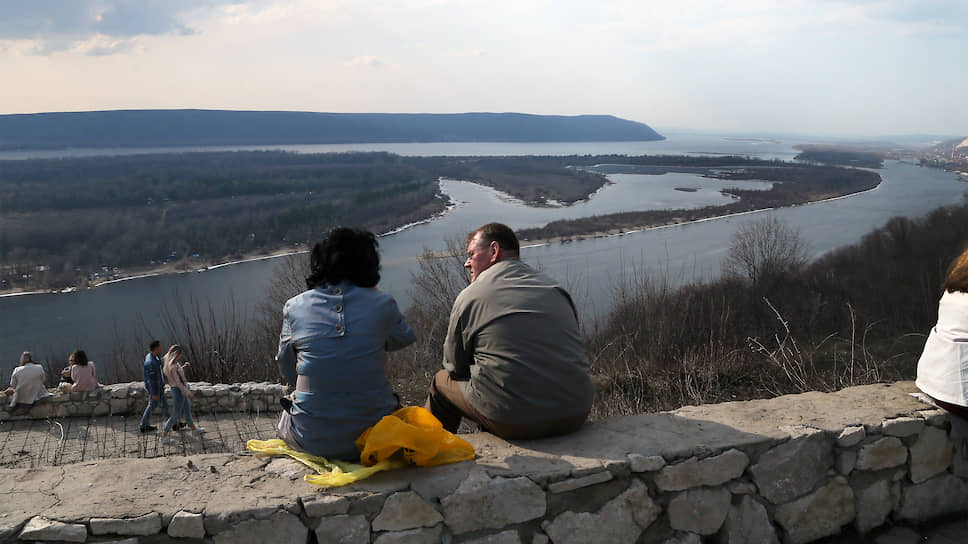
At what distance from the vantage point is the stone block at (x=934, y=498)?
3.18 m

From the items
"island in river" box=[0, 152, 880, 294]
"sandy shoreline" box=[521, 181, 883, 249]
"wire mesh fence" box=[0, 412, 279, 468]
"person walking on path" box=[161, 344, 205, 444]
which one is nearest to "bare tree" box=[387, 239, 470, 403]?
"wire mesh fence" box=[0, 412, 279, 468]

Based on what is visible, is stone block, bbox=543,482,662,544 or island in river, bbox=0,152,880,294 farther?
island in river, bbox=0,152,880,294

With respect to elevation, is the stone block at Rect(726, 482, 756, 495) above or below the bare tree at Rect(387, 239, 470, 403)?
above

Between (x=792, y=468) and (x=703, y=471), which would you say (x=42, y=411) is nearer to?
(x=703, y=471)

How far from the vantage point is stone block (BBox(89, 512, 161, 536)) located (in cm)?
226

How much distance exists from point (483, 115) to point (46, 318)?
161 meters

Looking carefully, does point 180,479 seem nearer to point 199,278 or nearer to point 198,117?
point 199,278

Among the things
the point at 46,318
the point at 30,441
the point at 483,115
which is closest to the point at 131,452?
the point at 30,441

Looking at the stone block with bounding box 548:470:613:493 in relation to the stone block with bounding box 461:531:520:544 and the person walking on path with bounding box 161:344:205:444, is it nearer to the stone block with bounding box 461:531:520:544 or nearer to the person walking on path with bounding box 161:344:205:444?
the stone block with bounding box 461:531:520:544

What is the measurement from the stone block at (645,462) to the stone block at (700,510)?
185mm

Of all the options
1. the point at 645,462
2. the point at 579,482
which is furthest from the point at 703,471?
the point at 579,482

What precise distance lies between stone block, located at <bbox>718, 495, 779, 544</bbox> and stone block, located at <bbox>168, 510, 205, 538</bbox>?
6.91ft

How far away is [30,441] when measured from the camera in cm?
863

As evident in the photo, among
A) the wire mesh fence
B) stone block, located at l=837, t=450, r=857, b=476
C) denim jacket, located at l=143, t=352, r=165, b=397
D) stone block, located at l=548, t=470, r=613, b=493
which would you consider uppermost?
stone block, located at l=548, t=470, r=613, b=493
